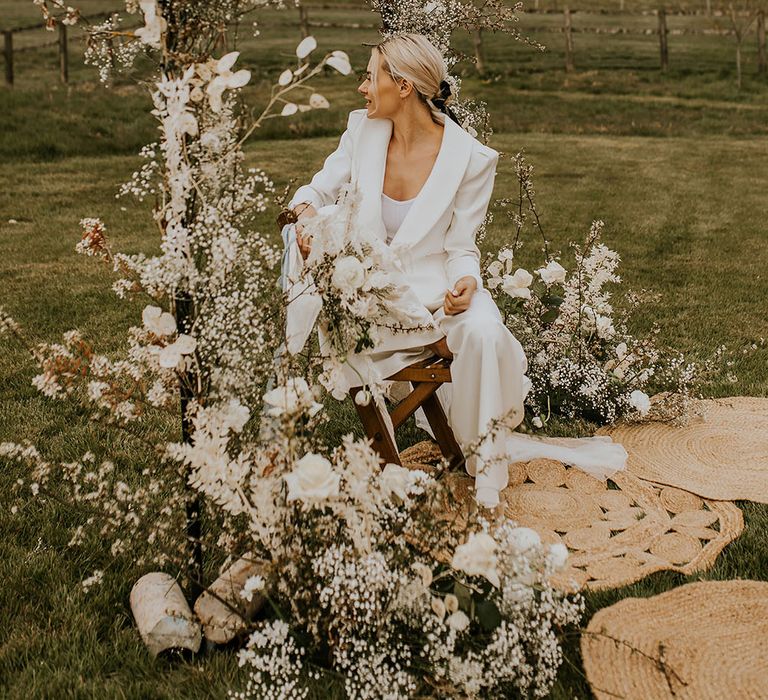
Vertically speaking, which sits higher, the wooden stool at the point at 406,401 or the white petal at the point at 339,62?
the white petal at the point at 339,62

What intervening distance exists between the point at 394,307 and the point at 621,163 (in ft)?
34.1

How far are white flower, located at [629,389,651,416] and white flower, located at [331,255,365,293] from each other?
2.32 meters

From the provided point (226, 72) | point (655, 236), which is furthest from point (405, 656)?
point (655, 236)

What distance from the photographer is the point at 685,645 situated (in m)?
2.87

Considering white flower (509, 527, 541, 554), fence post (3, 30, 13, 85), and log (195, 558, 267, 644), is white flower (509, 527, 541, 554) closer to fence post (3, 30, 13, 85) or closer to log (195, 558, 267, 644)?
log (195, 558, 267, 644)

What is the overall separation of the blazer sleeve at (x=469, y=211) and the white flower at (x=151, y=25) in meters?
1.87

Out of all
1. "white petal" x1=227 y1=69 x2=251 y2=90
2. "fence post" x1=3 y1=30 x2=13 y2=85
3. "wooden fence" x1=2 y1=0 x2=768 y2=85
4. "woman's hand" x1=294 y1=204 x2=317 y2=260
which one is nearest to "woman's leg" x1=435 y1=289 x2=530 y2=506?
"woman's hand" x1=294 y1=204 x2=317 y2=260

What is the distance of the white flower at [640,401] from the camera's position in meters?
4.52

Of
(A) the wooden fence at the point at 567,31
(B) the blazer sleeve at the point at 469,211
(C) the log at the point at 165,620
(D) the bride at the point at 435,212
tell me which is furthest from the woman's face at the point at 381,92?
(A) the wooden fence at the point at 567,31

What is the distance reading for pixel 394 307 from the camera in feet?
10.7

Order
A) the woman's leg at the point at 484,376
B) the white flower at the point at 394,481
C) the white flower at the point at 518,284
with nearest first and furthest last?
the white flower at the point at 394,481, the woman's leg at the point at 484,376, the white flower at the point at 518,284

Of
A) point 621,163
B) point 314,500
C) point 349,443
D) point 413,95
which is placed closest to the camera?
point 314,500

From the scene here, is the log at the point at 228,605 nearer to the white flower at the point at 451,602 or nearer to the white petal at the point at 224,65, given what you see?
the white flower at the point at 451,602

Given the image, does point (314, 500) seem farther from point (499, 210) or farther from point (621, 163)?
point (621, 163)
